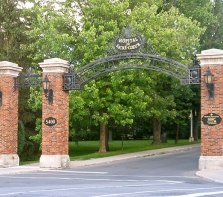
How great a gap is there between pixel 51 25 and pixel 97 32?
9.15 feet

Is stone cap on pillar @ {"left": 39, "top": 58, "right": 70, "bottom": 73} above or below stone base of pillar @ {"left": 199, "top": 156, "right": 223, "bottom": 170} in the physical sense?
above

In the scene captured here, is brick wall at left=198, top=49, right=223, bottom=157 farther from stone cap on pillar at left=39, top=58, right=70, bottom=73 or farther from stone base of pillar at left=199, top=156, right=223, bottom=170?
stone cap on pillar at left=39, top=58, right=70, bottom=73

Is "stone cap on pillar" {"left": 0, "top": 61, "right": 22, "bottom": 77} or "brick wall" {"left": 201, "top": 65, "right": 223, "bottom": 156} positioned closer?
"brick wall" {"left": 201, "top": 65, "right": 223, "bottom": 156}

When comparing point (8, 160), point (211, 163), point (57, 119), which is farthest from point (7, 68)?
point (211, 163)

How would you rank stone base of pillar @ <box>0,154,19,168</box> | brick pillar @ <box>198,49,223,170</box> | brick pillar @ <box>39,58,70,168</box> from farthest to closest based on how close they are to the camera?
stone base of pillar @ <box>0,154,19,168</box> → brick pillar @ <box>39,58,70,168</box> → brick pillar @ <box>198,49,223,170</box>

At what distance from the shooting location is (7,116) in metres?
22.0

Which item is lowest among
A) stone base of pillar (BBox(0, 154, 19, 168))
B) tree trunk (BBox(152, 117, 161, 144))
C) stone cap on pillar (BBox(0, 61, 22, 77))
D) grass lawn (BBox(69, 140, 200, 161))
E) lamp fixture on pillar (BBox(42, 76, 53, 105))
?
grass lawn (BBox(69, 140, 200, 161))

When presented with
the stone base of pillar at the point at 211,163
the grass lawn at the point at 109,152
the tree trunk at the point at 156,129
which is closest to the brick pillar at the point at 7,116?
the grass lawn at the point at 109,152

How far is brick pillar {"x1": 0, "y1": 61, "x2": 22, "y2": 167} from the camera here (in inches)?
863

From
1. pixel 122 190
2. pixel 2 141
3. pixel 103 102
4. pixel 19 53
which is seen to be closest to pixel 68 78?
pixel 2 141

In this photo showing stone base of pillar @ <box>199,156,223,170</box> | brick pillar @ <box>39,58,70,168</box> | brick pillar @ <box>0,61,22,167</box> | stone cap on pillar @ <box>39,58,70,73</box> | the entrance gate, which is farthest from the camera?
brick pillar @ <box>0,61,22,167</box>

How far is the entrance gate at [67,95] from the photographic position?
62.6 ft

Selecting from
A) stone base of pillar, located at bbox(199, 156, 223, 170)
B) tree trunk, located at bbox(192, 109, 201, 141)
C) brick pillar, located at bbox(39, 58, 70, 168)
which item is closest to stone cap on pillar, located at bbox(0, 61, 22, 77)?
brick pillar, located at bbox(39, 58, 70, 168)

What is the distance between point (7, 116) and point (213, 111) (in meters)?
9.44
